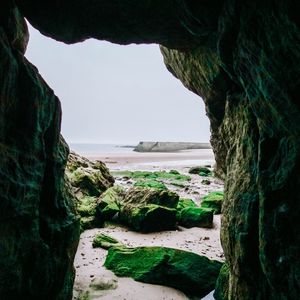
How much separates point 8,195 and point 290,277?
2751mm

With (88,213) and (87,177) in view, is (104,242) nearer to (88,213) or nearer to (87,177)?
(88,213)

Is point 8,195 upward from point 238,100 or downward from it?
downward

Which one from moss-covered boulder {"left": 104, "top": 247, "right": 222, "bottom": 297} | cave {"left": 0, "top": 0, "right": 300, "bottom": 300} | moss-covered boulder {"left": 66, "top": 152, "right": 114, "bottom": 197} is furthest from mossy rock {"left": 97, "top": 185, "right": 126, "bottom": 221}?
cave {"left": 0, "top": 0, "right": 300, "bottom": 300}

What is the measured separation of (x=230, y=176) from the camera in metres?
4.20

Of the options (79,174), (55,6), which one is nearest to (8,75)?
(55,6)

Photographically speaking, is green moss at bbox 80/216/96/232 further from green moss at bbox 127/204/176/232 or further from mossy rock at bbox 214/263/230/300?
mossy rock at bbox 214/263/230/300

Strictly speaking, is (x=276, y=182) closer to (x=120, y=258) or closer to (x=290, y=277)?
(x=290, y=277)

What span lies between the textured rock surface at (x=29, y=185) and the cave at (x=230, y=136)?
0.01m

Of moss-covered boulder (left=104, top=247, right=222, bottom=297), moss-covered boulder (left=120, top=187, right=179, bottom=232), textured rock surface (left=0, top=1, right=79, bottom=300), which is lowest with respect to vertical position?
moss-covered boulder (left=104, top=247, right=222, bottom=297)

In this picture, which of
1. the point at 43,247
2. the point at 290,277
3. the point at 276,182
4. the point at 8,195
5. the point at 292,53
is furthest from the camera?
the point at 43,247

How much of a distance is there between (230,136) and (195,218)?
3.93m

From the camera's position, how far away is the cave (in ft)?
8.20

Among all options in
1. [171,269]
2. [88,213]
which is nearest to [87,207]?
[88,213]

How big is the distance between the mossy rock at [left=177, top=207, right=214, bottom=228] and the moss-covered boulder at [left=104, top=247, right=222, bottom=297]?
2922 millimetres
